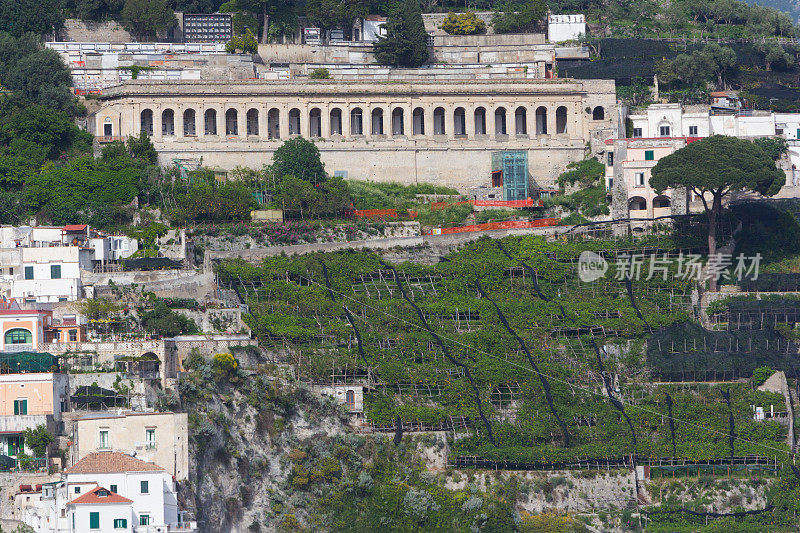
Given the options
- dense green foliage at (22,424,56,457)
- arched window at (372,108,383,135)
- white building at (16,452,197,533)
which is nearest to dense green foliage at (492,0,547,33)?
arched window at (372,108,383,135)

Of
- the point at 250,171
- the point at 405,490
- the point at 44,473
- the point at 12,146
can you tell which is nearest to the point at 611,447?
the point at 405,490

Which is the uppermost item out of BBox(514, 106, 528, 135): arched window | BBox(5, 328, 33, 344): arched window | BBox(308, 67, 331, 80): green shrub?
BBox(308, 67, 331, 80): green shrub

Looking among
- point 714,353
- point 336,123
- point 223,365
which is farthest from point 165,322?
point 336,123

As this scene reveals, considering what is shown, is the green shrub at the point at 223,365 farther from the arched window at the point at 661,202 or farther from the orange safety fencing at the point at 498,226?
the arched window at the point at 661,202

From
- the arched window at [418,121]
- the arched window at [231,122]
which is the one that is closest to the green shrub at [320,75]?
the arched window at [231,122]

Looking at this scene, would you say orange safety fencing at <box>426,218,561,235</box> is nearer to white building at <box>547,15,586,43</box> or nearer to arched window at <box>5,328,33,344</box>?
white building at <box>547,15,586,43</box>
